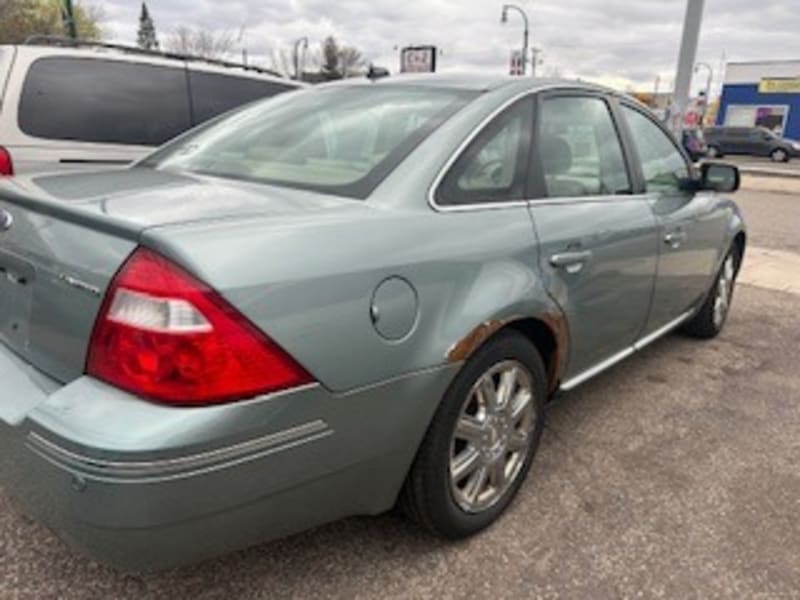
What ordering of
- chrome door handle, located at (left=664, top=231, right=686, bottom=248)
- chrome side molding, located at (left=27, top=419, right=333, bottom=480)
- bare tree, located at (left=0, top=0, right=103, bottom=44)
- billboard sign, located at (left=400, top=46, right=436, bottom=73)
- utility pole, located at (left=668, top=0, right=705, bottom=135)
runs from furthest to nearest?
bare tree, located at (left=0, top=0, right=103, bottom=44)
billboard sign, located at (left=400, top=46, right=436, bottom=73)
utility pole, located at (left=668, top=0, right=705, bottom=135)
chrome door handle, located at (left=664, top=231, right=686, bottom=248)
chrome side molding, located at (left=27, top=419, right=333, bottom=480)

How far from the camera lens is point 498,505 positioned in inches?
99.0

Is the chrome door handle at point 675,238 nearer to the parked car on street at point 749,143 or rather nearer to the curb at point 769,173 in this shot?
the curb at point 769,173

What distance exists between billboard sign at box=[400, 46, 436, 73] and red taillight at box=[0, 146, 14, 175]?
364 inches

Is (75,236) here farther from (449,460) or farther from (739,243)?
(739,243)

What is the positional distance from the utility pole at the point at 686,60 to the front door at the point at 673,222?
801cm

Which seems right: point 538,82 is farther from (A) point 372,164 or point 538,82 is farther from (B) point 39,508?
(B) point 39,508

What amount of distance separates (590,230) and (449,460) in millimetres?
1092

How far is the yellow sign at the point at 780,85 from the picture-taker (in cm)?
4334

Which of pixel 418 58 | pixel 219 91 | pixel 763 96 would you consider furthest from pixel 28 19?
pixel 763 96

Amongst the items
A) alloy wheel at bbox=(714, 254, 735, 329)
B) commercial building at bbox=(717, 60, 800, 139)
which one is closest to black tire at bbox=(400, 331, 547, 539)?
alloy wheel at bbox=(714, 254, 735, 329)

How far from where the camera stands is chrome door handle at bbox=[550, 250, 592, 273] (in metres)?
2.52

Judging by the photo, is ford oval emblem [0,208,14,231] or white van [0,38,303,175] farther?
white van [0,38,303,175]

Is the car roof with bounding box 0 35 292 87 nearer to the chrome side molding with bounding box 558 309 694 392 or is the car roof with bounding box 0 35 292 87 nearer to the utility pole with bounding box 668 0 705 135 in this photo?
the chrome side molding with bounding box 558 309 694 392

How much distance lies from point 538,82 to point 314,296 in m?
1.58
